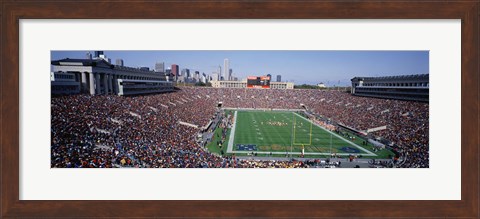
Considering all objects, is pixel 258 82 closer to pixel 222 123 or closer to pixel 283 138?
pixel 222 123

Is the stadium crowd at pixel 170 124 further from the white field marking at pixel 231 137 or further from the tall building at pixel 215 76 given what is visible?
the tall building at pixel 215 76

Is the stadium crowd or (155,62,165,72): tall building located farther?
(155,62,165,72): tall building

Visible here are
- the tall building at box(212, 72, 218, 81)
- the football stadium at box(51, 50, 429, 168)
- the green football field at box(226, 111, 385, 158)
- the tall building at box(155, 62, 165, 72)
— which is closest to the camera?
the football stadium at box(51, 50, 429, 168)

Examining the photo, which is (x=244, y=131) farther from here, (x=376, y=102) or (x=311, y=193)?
(x=311, y=193)

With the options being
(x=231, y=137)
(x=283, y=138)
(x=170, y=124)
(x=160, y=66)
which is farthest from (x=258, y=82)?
(x=160, y=66)

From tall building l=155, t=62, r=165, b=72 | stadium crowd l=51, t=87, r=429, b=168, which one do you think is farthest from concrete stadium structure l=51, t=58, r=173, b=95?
tall building l=155, t=62, r=165, b=72

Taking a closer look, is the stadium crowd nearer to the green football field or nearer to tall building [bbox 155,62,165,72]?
the green football field
